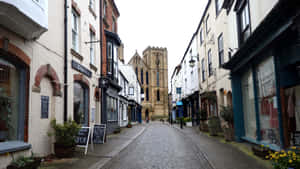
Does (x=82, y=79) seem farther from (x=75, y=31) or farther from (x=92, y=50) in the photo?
(x=92, y=50)

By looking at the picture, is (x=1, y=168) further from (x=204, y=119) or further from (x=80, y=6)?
(x=204, y=119)

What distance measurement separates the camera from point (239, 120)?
12.3m

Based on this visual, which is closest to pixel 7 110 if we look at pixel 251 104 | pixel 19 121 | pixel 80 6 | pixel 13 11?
pixel 19 121

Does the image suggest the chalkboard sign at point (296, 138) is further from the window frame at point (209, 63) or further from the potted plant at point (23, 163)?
the window frame at point (209, 63)

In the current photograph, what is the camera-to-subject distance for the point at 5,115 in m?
6.84

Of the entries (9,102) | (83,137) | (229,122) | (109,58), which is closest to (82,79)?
(83,137)

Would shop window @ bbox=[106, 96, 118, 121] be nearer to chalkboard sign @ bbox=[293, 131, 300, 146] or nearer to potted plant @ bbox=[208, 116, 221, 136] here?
potted plant @ bbox=[208, 116, 221, 136]

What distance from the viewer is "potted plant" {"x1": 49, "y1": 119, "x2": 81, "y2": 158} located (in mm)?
8477

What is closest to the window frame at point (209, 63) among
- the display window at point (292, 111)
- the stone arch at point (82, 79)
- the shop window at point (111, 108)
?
the shop window at point (111, 108)

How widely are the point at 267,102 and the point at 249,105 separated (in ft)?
7.19

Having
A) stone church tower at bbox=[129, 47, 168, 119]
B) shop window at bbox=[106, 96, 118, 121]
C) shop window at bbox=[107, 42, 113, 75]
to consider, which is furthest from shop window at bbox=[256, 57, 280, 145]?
stone church tower at bbox=[129, 47, 168, 119]

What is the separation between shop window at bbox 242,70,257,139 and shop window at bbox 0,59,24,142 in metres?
→ 8.62

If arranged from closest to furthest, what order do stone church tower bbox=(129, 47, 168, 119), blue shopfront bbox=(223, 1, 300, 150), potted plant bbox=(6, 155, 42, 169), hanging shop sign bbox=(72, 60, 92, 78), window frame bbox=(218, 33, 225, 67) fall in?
potted plant bbox=(6, 155, 42, 169)
blue shopfront bbox=(223, 1, 300, 150)
hanging shop sign bbox=(72, 60, 92, 78)
window frame bbox=(218, 33, 225, 67)
stone church tower bbox=(129, 47, 168, 119)

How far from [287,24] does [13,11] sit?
6.57 meters
